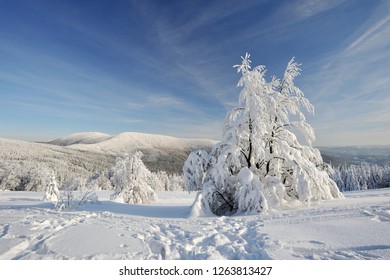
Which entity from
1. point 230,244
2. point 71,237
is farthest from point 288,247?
point 71,237

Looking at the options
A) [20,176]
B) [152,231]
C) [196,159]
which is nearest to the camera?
[152,231]

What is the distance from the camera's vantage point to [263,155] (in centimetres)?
1126

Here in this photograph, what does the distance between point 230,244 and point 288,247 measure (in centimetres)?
124

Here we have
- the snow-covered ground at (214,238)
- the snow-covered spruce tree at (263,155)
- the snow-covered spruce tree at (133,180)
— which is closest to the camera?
the snow-covered ground at (214,238)

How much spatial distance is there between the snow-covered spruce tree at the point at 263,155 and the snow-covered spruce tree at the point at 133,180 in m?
12.0

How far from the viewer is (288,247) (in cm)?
519

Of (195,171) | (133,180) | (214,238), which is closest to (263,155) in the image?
(195,171)

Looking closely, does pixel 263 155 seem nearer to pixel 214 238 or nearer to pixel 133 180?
pixel 214 238

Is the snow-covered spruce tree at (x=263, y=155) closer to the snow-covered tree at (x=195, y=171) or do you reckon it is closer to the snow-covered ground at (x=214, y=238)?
the snow-covered tree at (x=195, y=171)

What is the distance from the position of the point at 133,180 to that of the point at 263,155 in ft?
47.4

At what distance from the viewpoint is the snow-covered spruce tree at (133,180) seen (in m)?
22.3

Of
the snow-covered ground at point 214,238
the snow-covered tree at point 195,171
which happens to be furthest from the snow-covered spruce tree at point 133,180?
the snow-covered ground at point 214,238
